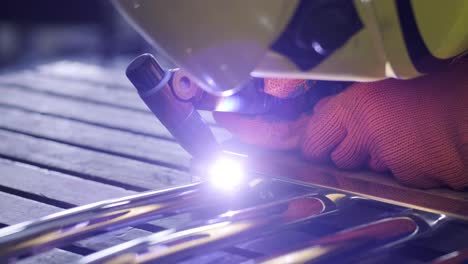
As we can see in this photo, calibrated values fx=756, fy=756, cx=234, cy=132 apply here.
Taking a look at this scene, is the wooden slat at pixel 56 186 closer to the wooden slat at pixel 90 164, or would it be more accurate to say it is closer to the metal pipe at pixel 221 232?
the wooden slat at pixel 90 164

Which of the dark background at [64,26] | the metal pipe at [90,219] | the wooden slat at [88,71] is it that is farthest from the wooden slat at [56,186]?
the dark background at [64,26]

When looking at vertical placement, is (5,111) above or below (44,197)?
above

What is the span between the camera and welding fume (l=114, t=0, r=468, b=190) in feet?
1.73

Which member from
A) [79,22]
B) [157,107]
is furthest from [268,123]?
[79,22]

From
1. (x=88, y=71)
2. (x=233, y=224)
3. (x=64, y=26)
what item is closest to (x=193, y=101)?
(x=233, y=224)

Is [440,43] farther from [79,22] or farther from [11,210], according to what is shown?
[79,22]

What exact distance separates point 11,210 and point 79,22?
228cm

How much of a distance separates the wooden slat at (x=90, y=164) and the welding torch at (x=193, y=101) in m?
0.13

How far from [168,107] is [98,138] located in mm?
420

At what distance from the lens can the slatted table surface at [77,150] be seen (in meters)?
0.83

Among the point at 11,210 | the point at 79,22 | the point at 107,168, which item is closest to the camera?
the point at 11,210

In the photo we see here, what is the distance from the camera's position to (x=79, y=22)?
301cm

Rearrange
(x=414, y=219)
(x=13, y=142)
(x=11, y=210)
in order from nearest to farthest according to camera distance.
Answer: (x=414, y=219)
(x=11, y=210)
(x=13, y=142)

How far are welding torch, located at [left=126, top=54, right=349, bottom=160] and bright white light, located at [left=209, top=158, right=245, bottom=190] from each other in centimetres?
1
